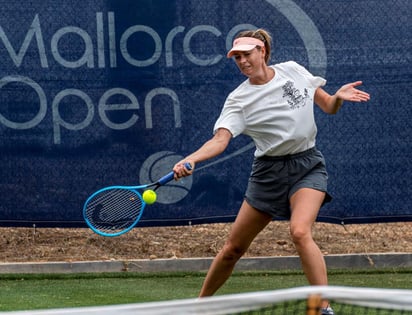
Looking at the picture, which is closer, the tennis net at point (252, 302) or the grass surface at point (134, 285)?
the tennis net at point (252, 302)

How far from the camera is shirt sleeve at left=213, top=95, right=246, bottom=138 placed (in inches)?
229

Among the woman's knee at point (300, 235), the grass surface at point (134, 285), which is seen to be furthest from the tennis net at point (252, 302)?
the grass surface at point (134, 285)

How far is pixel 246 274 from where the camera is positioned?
8227 mm

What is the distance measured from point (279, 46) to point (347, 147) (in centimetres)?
92

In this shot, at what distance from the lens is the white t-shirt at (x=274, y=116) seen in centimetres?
583

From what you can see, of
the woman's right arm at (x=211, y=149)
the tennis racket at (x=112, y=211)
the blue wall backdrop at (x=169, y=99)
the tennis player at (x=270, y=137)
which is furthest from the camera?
the blue wall backdrop at (x=169, y=99)

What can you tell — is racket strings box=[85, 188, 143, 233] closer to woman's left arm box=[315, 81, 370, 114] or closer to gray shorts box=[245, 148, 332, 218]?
gray shorts box=[245, 148, 332, 218]

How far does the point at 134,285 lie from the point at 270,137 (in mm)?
2244

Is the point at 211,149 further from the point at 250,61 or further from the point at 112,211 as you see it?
the point at 112,211

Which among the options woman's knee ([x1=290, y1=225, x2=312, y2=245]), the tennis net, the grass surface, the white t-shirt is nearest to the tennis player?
the white t-shirt

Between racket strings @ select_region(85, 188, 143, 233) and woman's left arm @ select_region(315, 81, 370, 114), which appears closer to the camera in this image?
woman's left arm @ select_region(315, 81, 370, 114)

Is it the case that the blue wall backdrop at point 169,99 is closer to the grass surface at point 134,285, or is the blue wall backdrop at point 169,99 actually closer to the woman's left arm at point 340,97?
the grass surface at point 134,285

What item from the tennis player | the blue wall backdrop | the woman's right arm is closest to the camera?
the woman's right arm

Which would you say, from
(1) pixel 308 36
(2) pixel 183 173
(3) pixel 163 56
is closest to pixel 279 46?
(1) pixel 308 36
